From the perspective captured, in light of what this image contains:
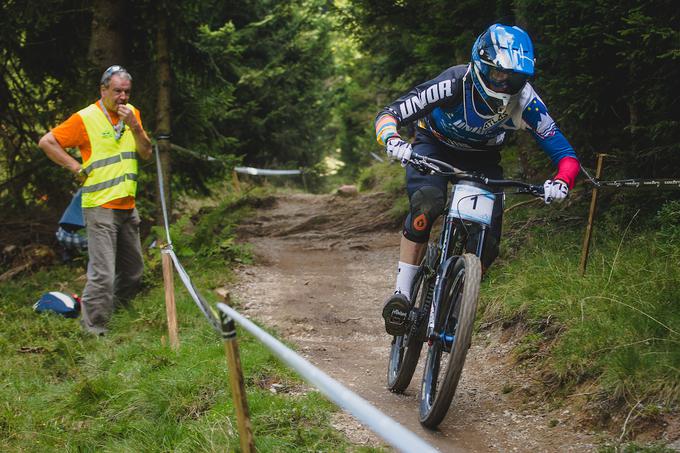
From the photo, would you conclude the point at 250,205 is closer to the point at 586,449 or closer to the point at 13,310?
the point at 13,310

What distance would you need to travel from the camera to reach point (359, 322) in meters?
7.39

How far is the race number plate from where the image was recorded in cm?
418

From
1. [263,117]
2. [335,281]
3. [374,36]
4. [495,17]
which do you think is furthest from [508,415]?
[263,117]

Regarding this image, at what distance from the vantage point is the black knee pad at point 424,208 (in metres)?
4.60

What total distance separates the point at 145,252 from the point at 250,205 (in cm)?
547

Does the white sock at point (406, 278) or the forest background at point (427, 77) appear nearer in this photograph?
the forest background at point (427, 77)

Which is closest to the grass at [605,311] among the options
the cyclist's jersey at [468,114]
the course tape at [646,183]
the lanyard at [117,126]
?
the course tape at [646,183]

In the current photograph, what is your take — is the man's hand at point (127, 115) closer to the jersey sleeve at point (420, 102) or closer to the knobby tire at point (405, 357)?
the jersey sleeve at point (420, 102)

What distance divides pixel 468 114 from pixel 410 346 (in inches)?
63.2

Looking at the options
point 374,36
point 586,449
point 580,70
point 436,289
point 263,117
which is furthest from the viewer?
point 263,117

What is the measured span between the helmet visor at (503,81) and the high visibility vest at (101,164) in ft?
13.9

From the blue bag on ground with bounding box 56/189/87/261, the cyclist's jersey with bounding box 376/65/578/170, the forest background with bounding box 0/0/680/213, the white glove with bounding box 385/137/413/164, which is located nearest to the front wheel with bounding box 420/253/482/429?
the white glove with bounding box 385/137/413/164

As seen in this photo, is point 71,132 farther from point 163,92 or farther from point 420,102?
point 420,102

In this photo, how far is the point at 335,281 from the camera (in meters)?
9.37
